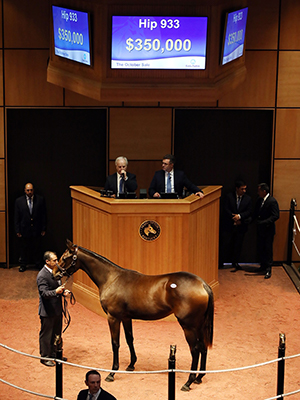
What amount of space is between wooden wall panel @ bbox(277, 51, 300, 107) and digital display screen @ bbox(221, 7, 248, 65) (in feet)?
4.78

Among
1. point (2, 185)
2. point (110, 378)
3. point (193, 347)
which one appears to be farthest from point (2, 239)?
point (193, 347)

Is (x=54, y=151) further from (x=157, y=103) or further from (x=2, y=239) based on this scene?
(x=157, y=103)

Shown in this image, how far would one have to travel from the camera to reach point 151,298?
6.55 metres

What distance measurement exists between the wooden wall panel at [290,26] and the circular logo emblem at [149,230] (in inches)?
160

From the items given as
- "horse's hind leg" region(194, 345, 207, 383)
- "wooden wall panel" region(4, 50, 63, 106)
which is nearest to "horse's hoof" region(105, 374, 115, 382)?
"horse's hind leg" region(194, 345, 207, 383)

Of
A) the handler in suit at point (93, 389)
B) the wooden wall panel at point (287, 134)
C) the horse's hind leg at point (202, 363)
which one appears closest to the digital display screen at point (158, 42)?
the wooden wall panel at point (287, 134)

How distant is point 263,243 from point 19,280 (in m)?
4.09

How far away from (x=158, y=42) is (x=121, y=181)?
203 cm

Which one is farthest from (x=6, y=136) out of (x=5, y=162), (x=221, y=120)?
(x=221, y=120)

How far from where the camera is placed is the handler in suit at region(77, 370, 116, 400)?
497 cm

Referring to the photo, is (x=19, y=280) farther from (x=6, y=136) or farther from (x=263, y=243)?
(x=263, y=243)

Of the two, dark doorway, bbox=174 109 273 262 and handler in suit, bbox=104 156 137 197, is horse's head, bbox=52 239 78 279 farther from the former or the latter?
dark doorway, bbox=174 109 273 262

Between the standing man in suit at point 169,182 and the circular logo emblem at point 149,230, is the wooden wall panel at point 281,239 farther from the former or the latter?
the circular logo emblem at point 149,230

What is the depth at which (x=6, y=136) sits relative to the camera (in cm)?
1027
